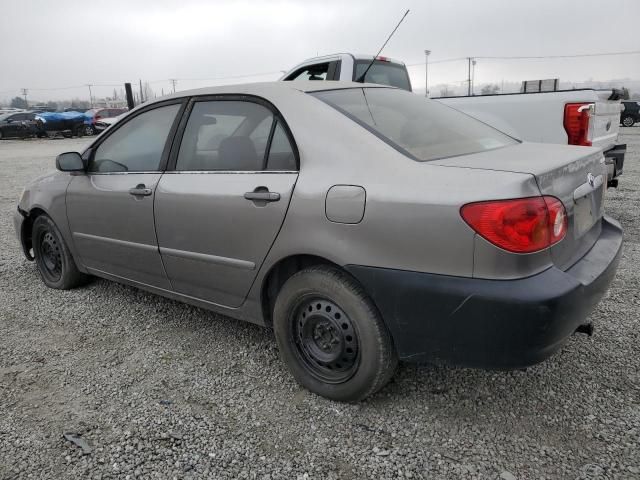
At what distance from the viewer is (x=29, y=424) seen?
249 centimetres

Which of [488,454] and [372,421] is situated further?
[372,421]

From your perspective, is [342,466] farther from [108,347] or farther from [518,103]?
[518,103]

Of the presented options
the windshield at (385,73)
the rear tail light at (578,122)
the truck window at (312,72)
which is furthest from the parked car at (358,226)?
the truck window at (312,72)

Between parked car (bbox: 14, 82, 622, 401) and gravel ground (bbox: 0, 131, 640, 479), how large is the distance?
27cm

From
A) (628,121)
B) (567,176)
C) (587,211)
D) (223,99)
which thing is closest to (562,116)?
(587,211)

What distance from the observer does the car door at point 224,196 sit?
264cm

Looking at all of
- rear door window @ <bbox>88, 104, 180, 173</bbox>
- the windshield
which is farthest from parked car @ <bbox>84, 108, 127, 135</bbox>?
rear door window @ <bbox>88, 104, 180, 173</bbox>

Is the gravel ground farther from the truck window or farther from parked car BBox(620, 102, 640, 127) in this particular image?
parked car BBox(620, 102, 640, 127)

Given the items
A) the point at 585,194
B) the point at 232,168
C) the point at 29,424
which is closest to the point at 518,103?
the point at 585,194

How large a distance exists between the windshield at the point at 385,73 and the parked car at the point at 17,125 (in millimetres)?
24566

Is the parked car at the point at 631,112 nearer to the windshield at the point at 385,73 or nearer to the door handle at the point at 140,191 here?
the windshield at the point at 385,73

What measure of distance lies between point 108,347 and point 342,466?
1836mm

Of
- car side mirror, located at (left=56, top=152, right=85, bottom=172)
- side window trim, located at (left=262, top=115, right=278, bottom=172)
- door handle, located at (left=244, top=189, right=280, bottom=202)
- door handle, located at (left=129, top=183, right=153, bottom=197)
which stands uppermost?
side window trim, located at (left=262, top=115, right=278, bottom=172)

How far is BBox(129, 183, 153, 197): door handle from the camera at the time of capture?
322 cm
